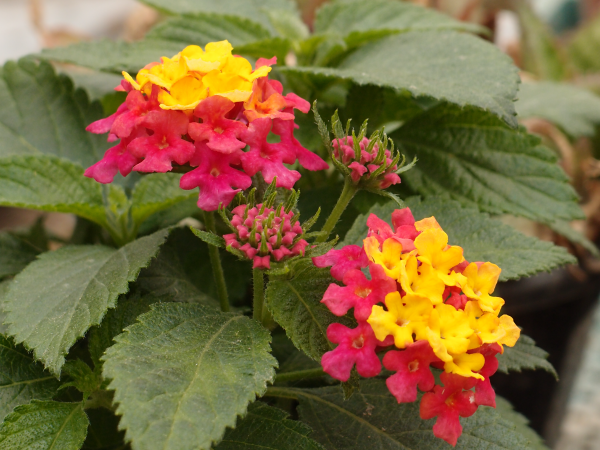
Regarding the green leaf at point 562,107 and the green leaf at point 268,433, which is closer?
the green leaf at point 268,433

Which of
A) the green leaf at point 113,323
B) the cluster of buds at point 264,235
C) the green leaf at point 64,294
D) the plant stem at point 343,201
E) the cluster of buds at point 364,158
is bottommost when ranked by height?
the green leaf at point 113,323

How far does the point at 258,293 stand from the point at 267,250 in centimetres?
11

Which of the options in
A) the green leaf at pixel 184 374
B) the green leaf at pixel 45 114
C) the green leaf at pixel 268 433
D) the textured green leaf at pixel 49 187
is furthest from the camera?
the green leaf at pixel 45 114

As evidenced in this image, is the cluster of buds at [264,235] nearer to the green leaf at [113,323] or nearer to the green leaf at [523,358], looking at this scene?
the green leaf at [113,323]

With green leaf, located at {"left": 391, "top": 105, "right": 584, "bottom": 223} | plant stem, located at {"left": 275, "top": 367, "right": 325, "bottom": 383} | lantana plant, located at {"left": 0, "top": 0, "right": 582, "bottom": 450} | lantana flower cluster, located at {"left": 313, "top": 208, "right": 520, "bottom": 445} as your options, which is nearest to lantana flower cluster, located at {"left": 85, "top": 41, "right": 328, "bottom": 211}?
lantana plant, located at {"left": 0, "top": 0, "right": 582, "bottom": 450}

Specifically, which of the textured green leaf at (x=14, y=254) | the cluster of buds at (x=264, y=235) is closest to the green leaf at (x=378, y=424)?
the cluster of buds at (x=264, y=235)

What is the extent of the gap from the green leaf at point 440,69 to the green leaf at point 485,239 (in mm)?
112

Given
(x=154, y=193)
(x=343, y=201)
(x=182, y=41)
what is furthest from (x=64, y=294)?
(x=182, y=41)

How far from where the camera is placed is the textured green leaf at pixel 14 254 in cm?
69

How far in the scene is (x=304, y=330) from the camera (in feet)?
1.58

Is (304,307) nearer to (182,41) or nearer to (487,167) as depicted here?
(487,167)

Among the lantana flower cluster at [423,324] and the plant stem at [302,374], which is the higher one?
the lantana flower cluster at [423,324]

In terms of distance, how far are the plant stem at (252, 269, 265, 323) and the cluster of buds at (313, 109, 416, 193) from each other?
12cm

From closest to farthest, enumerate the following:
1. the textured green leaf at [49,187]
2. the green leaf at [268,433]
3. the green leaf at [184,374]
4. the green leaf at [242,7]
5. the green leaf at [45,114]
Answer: the green leaf at [184,374], the green leaf at [268,433], the textured green leaf at [49,187], the green leaf at [45,114], the green leaf at [242,7]
